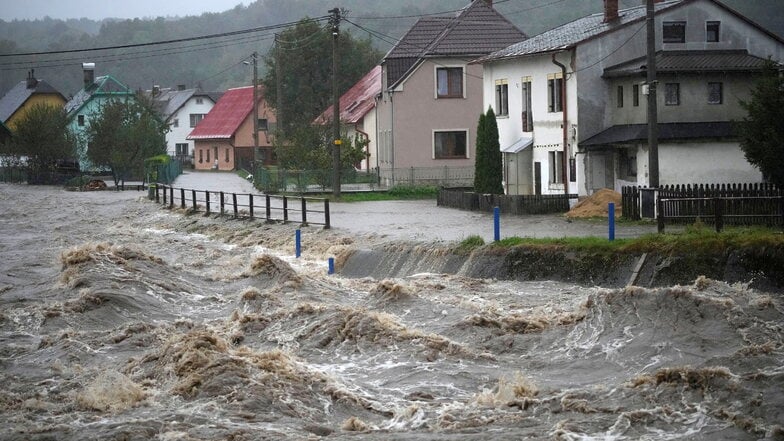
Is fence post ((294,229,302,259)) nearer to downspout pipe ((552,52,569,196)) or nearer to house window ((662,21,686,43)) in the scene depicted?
downspout pipe ((552,52,569,196))

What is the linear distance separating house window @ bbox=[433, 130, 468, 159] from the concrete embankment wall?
2956cm

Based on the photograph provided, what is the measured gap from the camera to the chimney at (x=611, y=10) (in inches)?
1734

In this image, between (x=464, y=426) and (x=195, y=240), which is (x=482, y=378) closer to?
(x=464, y=426)

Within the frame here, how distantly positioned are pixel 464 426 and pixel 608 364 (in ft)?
12.8

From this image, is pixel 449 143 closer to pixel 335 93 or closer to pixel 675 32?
pixel 335 93

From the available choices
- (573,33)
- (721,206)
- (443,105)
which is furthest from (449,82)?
(721,206)

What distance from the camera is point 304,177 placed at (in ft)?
186

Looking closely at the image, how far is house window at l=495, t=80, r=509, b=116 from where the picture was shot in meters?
47.9

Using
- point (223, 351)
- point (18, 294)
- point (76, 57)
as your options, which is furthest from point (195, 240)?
point (76, 57)

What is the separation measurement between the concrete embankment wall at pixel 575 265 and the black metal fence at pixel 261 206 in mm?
6716

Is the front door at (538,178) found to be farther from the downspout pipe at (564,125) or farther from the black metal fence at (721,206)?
the black metal fence at (721,206)

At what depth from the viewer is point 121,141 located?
7419 cm

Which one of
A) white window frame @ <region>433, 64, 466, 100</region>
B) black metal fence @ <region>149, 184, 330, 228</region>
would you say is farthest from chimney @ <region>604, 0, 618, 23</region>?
white window frame @ <region>433, 64, 466, 100</region>

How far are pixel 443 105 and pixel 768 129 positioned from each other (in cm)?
2999
